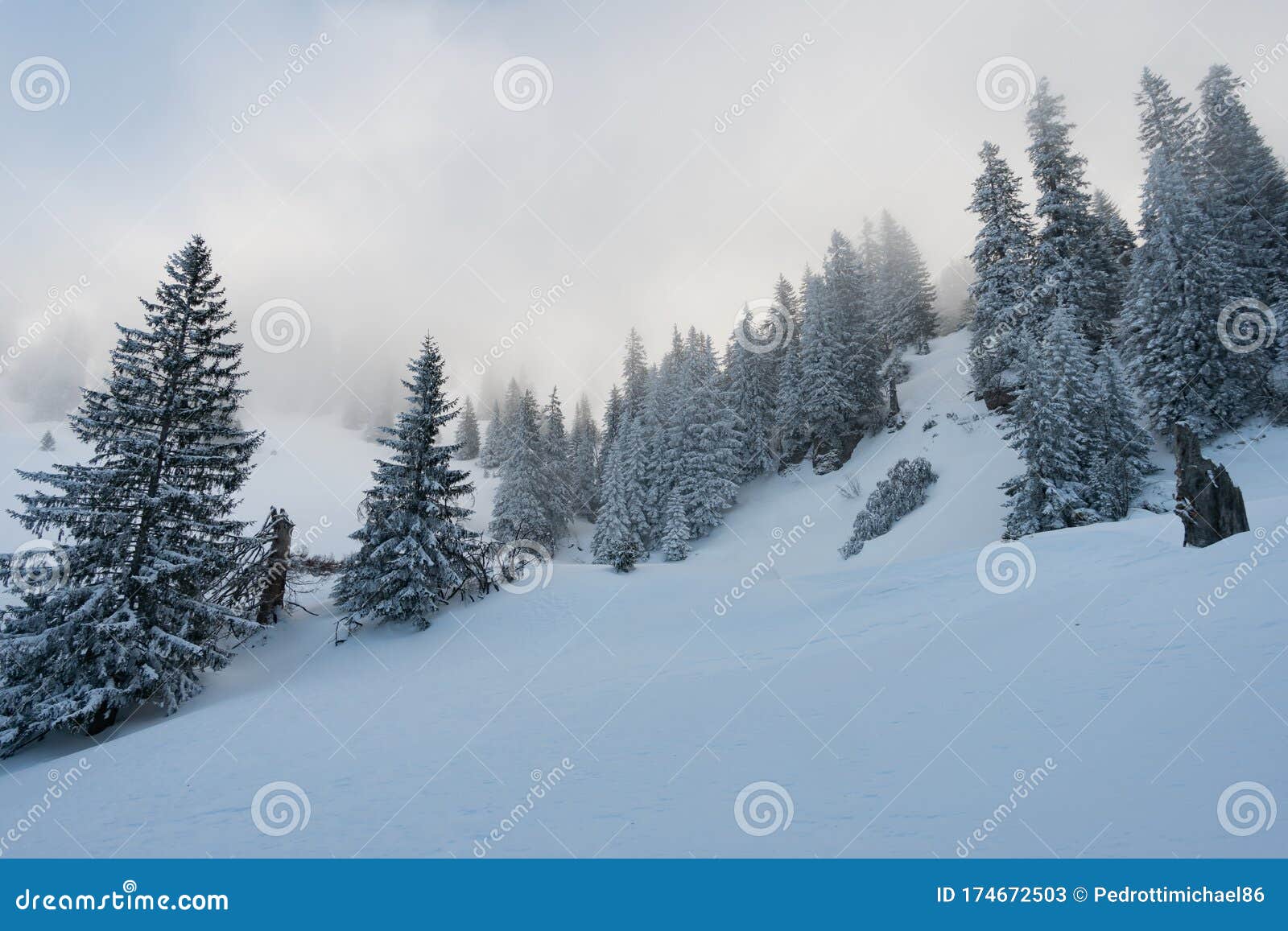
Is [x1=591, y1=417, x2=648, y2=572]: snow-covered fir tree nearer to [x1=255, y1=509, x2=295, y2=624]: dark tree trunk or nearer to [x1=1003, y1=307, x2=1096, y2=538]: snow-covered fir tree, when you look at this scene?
[x1=255, y1=509, x2=295, y2=624]: dark tree trunk

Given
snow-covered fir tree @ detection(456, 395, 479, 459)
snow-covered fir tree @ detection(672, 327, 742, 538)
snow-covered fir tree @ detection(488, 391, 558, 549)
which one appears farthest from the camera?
snow-covered fir tree @ detection(456, 395, 479, 459)

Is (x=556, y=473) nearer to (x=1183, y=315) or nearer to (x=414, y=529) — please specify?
(x=414, y=529)

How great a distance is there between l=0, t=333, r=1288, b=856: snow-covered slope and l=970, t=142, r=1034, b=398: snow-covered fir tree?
19.2m

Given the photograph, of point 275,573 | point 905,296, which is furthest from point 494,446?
point 275,573

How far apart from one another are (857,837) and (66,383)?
10316cm

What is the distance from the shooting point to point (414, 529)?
1714 cm

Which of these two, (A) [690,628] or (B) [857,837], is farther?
(A) [690,628]

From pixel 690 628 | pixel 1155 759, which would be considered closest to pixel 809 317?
pixel 690 628

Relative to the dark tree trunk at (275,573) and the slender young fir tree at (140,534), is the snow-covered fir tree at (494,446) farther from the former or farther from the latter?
the slender young fir tree at (140,534)

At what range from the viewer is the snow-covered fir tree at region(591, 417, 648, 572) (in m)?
37.2

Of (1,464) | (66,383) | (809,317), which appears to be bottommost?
(809,317)

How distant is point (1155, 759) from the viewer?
15.1 ft

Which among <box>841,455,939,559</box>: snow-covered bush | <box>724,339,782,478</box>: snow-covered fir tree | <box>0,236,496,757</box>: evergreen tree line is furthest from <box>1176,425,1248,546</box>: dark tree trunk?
<box>724,339,782,478</box>: snow-covered fir tree
